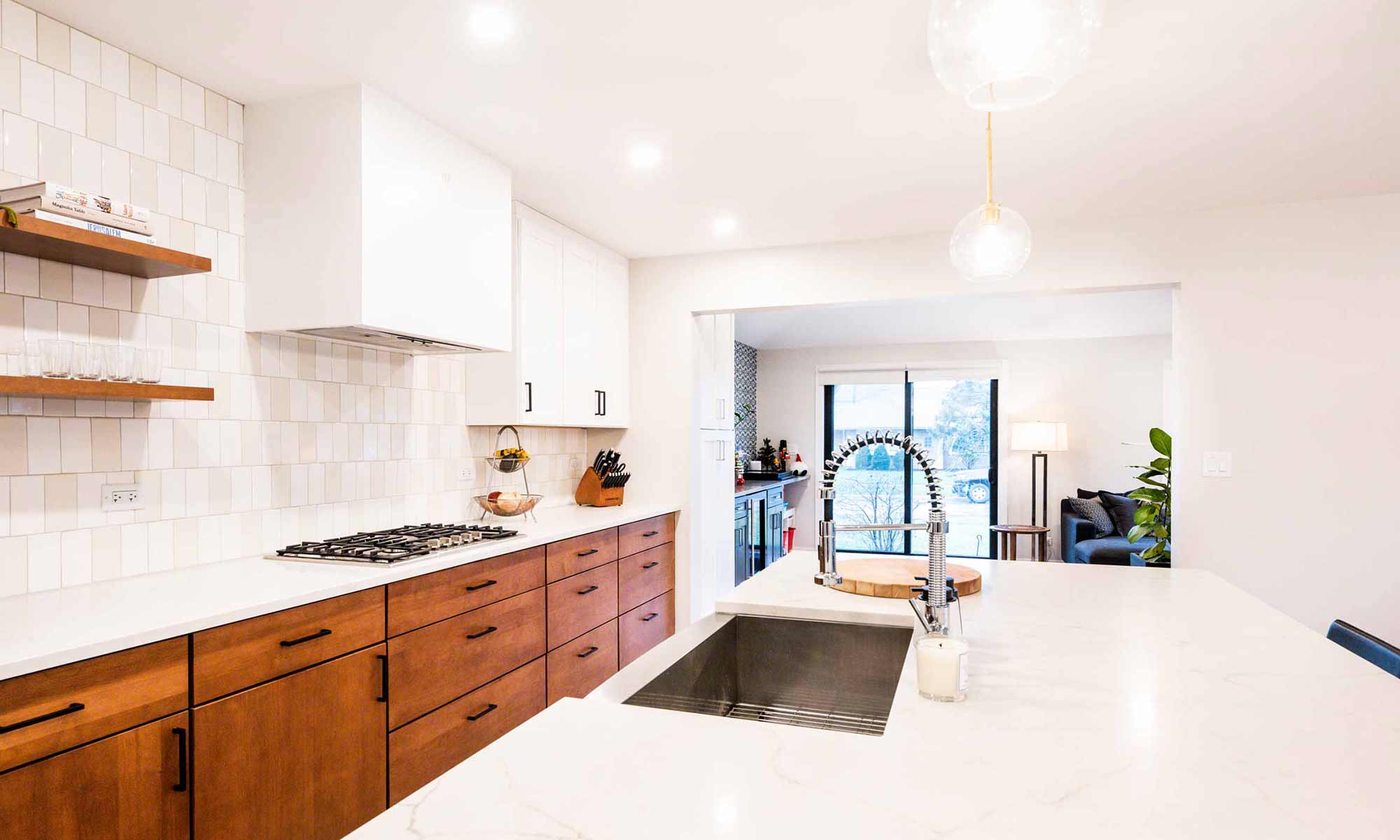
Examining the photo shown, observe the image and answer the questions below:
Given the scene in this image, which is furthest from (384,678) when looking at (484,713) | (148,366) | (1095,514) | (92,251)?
(1095,514)

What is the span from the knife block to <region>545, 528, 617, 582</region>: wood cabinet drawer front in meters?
0.58

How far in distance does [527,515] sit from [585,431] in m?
0.96

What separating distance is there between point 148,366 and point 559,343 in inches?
78.2

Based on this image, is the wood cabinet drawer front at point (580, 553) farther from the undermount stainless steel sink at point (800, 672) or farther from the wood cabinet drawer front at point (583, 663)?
the undermount stainless steel sink at point (800, 672)

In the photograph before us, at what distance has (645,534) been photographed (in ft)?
12.9

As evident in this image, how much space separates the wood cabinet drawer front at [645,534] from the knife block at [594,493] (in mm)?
Answer: 295

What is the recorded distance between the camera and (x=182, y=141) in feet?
7.36

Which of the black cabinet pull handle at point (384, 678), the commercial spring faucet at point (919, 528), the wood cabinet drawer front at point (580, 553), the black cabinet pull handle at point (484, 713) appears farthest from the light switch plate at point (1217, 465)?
the black cabinet pull handle at point (384, 678)

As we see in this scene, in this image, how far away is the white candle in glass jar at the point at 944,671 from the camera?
43.8 inches

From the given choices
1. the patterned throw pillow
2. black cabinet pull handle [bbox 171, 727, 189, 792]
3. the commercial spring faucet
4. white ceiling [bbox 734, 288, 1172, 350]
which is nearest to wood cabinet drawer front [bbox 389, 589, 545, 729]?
black cabinet pull handle [bbox 171, 727, 189, 792]

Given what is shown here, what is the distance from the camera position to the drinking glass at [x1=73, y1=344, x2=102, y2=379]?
5.86 ft

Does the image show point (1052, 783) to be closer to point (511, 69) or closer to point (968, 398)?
point (511, 69)

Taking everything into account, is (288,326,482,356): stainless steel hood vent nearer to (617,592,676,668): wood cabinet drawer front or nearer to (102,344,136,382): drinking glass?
(102,344,136,382): drinking glass

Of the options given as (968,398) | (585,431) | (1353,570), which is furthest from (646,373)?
(968,398)
